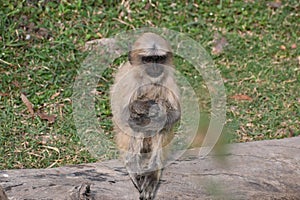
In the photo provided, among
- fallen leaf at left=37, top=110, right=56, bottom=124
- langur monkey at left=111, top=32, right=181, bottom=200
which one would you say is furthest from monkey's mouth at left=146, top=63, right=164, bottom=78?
fallen leaf at left=37, top=110, right=56, bottom=124

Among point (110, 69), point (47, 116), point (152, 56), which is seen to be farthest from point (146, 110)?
point (110, 69)

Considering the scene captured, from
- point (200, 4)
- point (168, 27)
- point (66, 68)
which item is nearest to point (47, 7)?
point (66, 68)

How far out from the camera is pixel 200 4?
852 cm

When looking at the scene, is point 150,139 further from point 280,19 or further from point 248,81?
point 280,19

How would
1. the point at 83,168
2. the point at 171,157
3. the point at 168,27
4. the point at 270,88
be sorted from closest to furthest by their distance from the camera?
the point at 83,168
the point at 171,157
the point at 270,88
the point at 168,27

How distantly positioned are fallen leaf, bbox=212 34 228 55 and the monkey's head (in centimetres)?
292

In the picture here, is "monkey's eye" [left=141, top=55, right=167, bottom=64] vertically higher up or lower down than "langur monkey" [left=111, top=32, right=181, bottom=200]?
higher up

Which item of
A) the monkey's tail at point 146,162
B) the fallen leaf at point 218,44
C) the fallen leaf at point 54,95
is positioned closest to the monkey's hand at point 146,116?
the monkey's tail at point 146,162

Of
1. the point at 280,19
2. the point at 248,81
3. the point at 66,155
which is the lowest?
the point at 66,155

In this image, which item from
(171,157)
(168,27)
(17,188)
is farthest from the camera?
(168,27)

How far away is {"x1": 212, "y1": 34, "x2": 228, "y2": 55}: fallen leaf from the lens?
799cm

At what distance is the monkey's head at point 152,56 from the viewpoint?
4.88 m

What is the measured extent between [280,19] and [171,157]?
4256 millimetres

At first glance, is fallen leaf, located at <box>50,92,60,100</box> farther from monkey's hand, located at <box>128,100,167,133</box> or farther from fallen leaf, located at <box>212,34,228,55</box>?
monkey's hand, located at <box>128,100,167,133</box>
